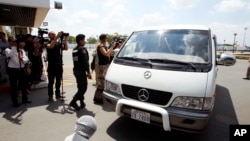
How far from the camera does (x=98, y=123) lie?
3914 millimetres

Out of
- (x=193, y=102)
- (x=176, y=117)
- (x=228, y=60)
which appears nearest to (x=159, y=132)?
(x=176, y=117)

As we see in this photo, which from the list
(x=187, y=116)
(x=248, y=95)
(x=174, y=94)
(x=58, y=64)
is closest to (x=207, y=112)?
(x=187, y=116)

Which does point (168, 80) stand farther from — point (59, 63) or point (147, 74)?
point (59, 63)

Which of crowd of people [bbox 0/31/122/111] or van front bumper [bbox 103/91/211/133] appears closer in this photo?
van front bumper [bbox 103/91/211/133]

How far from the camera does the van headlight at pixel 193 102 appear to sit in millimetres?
2668

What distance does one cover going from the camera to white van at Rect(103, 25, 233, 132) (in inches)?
106

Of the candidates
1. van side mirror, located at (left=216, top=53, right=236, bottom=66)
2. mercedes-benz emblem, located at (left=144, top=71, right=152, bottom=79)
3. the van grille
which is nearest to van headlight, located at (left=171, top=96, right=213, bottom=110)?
the van grille

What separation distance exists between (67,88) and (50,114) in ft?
7.97

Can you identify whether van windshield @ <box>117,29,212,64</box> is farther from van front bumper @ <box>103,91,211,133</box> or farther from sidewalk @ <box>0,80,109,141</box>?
sidewalk @ <box>0,80,109,141</box>

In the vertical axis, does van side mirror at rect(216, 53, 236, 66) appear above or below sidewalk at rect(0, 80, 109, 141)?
above

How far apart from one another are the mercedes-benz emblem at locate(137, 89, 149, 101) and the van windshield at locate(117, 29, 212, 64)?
0.74 m

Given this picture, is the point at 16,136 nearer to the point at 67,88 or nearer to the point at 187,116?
the point at 187,116

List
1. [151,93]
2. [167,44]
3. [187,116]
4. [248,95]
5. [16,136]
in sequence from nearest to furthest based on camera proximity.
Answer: [187,116], [151,93], [16,136], [167,44], [248,95]

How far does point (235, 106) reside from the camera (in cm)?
525
